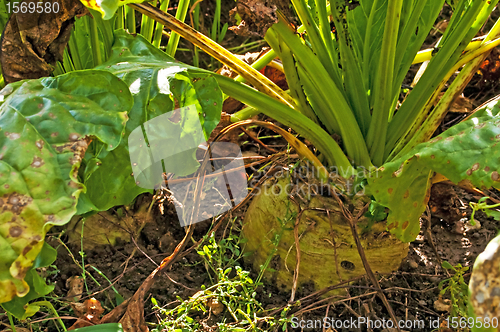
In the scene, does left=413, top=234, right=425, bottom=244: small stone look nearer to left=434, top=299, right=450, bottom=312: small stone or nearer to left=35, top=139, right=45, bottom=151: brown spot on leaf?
left=434, top=299, right=450, bottom=312: small stone

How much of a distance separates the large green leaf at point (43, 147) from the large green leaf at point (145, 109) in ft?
0.17

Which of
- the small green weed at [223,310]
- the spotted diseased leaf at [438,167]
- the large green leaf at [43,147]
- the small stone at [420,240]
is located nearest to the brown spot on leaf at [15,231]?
the large green leaf at [43,147]

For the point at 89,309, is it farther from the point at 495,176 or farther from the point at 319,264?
the point at 495,176

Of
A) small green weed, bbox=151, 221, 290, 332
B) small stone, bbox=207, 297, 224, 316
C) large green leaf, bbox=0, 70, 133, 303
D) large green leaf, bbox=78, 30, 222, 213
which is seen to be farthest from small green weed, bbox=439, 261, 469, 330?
large green leaf, bbox=0, 70, 133, 303

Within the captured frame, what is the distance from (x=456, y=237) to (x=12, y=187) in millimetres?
1293

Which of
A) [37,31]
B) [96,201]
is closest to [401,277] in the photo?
[96,201]

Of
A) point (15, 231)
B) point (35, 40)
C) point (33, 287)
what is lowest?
point (33, 287)

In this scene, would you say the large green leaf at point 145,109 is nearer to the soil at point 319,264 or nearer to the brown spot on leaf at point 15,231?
the brown spot on leaf at point 15,231

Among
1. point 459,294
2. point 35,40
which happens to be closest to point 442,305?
point 459,294

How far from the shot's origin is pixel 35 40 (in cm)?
84

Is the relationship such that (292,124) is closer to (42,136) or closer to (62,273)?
(42,136)

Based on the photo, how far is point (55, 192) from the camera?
0.67 meters

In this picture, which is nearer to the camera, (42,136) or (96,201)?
(42,136)

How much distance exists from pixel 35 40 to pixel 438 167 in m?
0.90
